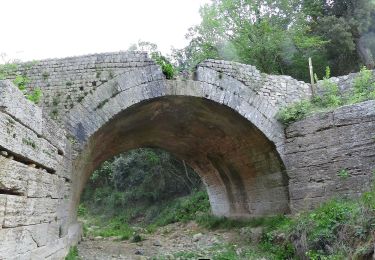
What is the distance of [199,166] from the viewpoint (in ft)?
45.5

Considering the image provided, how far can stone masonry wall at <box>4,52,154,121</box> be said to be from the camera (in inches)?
306

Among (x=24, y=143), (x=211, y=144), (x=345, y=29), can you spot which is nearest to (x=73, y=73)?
(x=24, y=143)

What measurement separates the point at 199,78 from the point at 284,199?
3.84 meters

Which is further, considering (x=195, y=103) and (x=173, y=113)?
(x=173, y=113)

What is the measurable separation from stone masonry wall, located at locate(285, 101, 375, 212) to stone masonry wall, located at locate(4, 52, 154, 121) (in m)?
4.08

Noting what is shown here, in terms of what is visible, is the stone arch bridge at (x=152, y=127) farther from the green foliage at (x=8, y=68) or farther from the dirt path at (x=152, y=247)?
the dirt path at (x=152, y=247)

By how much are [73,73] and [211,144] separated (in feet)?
16.7

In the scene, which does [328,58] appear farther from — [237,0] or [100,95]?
[100,95]

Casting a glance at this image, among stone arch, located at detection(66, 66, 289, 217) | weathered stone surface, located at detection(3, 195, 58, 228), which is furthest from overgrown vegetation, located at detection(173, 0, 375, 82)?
weathered stone surface, located at detection(3, 195, 58, 228)

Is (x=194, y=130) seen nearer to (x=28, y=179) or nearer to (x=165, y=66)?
(x=165, y=66)

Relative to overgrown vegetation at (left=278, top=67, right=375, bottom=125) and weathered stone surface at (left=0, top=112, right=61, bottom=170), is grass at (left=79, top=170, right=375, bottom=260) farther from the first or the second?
weathered stone surface at (left=0, top=112, right=61, bottom=170)

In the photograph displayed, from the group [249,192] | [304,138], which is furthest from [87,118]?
[249,192]

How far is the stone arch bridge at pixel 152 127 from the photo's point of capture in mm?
5473

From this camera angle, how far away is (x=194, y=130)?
422 inches
